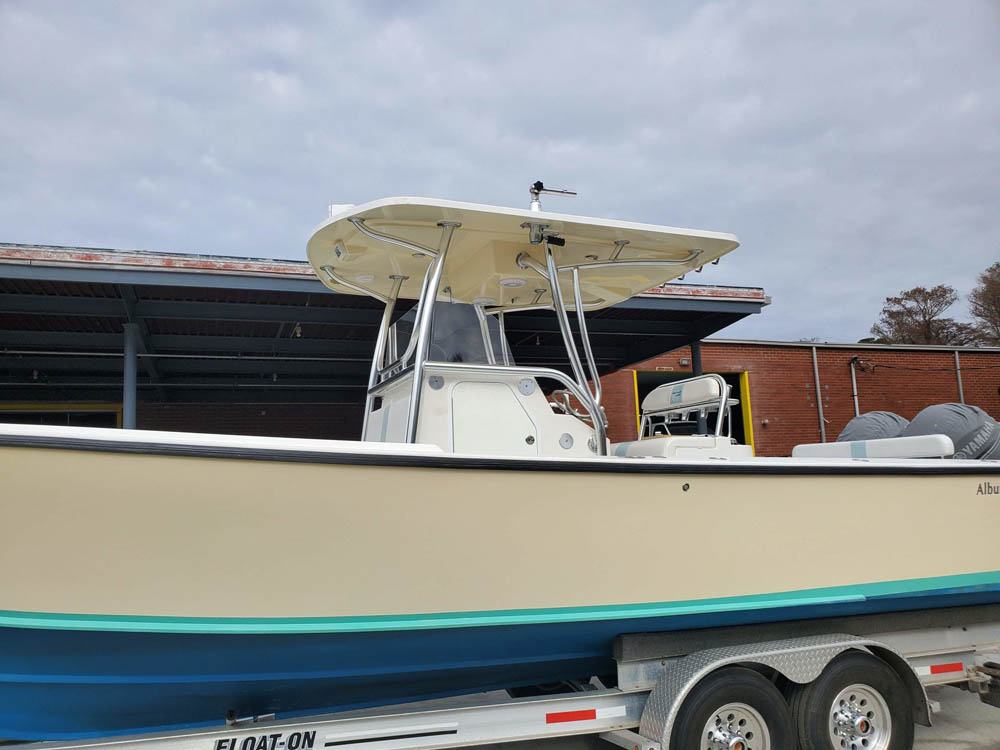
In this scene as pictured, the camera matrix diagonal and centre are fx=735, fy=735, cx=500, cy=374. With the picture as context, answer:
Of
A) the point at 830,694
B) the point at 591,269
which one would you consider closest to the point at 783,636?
the point at 830,694

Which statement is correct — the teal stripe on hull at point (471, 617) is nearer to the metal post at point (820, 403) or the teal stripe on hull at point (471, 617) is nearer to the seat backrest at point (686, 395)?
the seat backrest at point (686, 395)

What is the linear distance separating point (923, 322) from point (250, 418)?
29901 millimetres

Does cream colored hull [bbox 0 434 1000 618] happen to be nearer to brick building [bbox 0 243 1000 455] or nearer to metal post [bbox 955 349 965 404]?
brick building [bbox 0 243 1000 455]

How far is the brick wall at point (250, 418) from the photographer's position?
38.8 feet

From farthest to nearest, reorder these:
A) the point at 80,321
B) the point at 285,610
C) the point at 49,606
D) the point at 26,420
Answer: the point at 26,420
the point at 80,321
the point at 285,610
the point at 49,606

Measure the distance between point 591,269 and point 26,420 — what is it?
1065cm

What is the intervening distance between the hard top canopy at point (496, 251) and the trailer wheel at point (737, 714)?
213 cm

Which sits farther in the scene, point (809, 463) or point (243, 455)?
point (809, 463)

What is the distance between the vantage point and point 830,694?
135 inches

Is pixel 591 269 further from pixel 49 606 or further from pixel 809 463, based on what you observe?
pixel 49 606

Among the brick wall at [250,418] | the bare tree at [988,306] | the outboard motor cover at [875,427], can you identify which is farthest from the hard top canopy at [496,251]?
the bare tree at [988,306]

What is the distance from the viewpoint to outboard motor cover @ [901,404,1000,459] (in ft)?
14.1

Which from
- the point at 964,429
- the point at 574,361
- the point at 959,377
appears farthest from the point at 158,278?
the point at 959,377

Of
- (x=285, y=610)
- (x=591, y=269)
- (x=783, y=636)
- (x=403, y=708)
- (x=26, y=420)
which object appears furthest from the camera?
(x=26, y=420)
